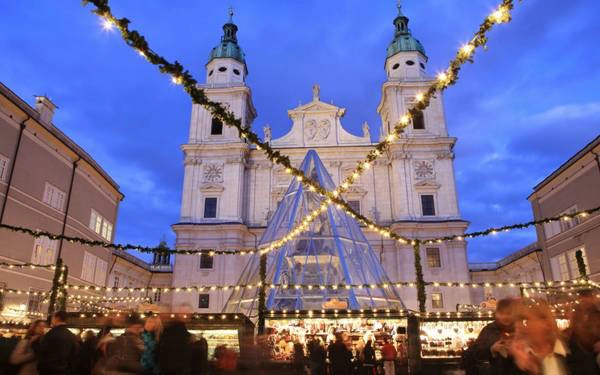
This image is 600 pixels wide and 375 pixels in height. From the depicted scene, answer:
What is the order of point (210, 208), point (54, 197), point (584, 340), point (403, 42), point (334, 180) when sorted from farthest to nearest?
1. point (403, 42)
2. point (334, 180)
3. point (210, 208)
4. point (54, 197)
5. point (584, 340)

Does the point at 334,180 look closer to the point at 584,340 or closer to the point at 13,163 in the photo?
the point at 13,163

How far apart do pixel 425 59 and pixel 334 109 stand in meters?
10.4

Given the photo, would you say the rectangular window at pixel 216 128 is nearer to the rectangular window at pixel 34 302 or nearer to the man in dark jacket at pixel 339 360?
the rectangular window at pixel 34 302

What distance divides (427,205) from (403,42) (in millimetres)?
16347

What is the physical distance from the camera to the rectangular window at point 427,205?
112 ft

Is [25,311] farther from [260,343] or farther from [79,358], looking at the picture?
[79,358]

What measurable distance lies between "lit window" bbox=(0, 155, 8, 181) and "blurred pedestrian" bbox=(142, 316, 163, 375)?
20.2m

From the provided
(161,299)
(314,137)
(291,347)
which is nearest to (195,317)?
(291,347)

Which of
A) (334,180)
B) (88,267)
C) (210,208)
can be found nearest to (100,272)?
(88,267)

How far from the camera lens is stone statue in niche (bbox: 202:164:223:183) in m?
35.8

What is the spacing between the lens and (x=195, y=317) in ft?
40.8

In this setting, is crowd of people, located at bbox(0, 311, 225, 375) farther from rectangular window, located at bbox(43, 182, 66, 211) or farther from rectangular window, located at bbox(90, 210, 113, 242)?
rectangular window, located at bbox(90, 210, 113, 242)

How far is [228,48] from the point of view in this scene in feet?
136

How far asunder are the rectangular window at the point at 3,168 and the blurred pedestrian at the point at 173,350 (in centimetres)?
2061
